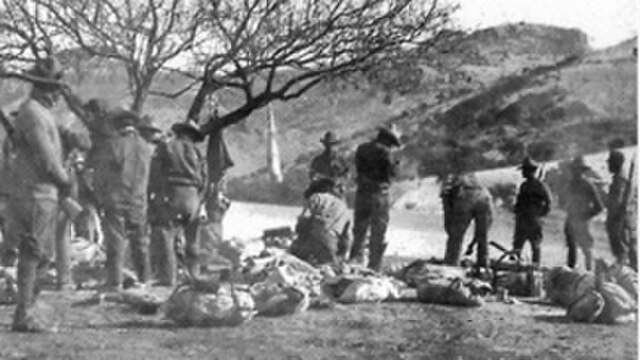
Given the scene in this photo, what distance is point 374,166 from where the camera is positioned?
30.2 feet

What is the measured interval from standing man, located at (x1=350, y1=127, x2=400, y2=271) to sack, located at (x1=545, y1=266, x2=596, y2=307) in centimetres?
180

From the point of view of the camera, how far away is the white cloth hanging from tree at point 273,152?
9.36 meters

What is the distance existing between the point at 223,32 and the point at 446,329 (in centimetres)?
378

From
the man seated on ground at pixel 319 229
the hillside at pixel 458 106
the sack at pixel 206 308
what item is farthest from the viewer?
the hillside at pixel 458 106

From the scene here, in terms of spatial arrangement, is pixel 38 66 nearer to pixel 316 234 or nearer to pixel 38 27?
pixel 38 27

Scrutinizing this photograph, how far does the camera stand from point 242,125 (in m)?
8.92

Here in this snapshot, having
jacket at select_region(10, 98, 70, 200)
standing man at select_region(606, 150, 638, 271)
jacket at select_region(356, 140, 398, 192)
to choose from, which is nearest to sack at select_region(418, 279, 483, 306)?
jacket at select_region(356, 140, 398, 192)

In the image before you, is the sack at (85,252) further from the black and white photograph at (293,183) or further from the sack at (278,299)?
the sack at (278,299)

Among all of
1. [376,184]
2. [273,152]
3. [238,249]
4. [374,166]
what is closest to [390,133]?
[374,166]

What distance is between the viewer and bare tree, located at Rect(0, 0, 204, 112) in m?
8.27

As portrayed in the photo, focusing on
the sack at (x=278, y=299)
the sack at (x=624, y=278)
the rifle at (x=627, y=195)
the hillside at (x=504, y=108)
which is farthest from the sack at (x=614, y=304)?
the rifle at (x=627, y=195)

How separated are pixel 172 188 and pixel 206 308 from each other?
69.5 inches

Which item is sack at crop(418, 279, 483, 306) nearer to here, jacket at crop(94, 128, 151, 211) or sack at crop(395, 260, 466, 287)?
sack at crop(395, 260, 466, 287)

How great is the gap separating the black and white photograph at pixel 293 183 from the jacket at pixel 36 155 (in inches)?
0.5
